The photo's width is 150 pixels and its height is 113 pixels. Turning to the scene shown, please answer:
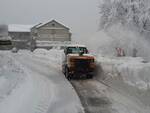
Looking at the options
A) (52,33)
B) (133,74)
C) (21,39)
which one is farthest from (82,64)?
(21,39)

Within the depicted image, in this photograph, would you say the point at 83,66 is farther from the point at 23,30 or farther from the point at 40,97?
the point at 23,30

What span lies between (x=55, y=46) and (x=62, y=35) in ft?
29.5

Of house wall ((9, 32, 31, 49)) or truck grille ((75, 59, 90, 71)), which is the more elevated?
house wall ((9, 32, 31, 49))

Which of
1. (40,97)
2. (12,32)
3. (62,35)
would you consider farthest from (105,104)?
(12,32)

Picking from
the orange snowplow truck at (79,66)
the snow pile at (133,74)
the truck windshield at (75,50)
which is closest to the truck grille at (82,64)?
the orange snowplow truck at (79,66)

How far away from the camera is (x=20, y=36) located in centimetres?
9338

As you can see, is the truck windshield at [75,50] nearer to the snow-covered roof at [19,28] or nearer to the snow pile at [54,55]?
the snow pile at [54,55]

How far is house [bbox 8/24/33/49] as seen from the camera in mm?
90875

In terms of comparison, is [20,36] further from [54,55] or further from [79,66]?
[79,66]

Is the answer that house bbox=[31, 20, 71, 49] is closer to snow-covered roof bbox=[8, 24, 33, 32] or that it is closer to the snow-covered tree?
snow-covered roof bbox=[8, 24, 33, 32]

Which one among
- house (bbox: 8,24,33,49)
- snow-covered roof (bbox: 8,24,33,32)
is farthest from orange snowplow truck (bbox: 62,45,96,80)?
snow-covered roof (bbox: 8,24,33,32)

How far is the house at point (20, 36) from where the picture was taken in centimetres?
9088

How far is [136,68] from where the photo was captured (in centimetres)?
1611

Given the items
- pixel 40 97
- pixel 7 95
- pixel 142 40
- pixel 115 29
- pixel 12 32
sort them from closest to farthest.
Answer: pixel 7 95
pixel 40 97
pixel 142 40
pixel 115 29
pixel 12 32
